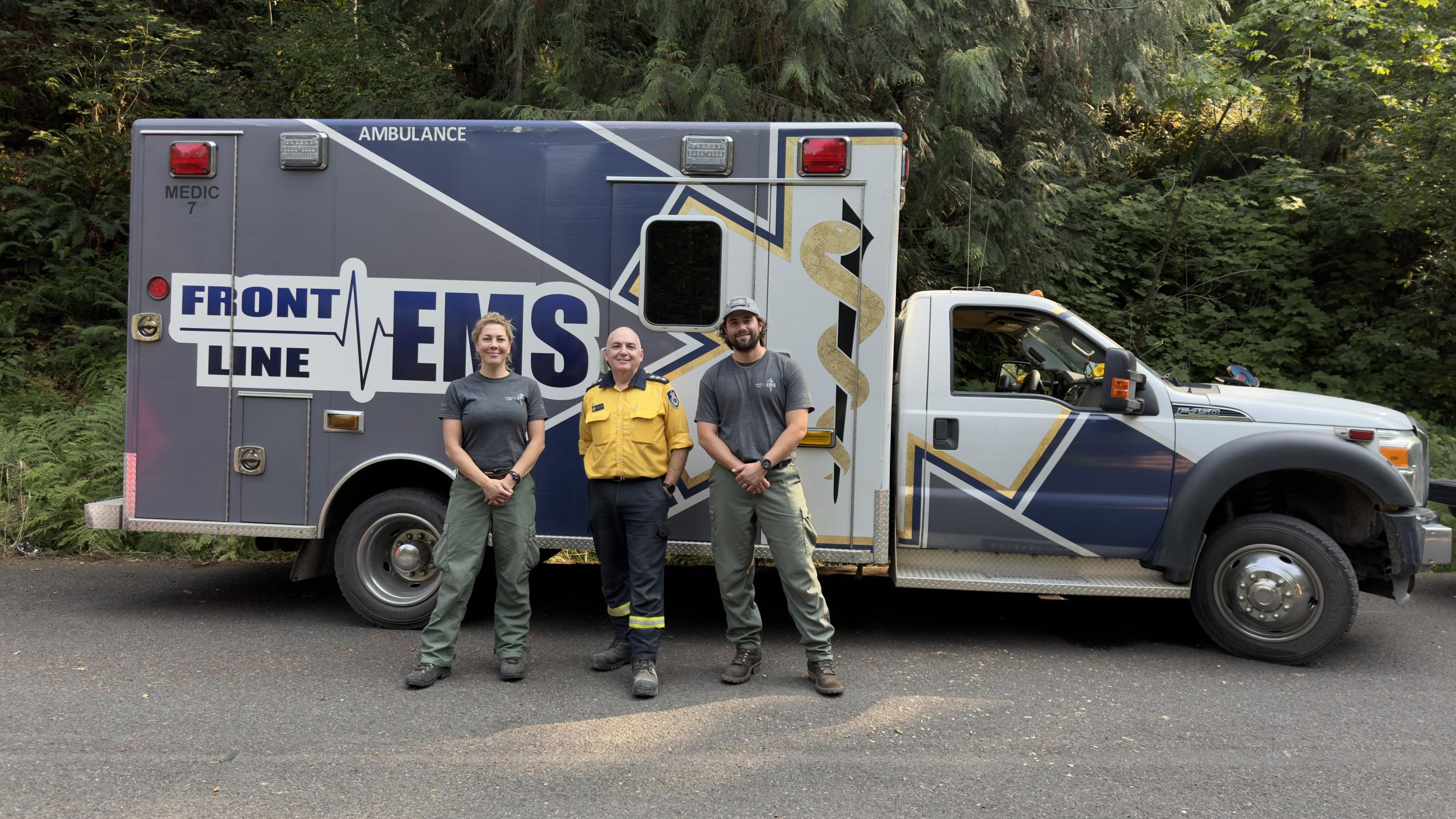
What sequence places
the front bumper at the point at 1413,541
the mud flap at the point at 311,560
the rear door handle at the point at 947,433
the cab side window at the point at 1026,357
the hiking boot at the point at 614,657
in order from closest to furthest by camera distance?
1. the hiking boot at the point at 614,657
2. the front bumper at the point at 1413,541
3. the rear door handle at the point at 947,433
4. the cab side window at the point at 1026,357
5. the mud flap at the point at 311,560

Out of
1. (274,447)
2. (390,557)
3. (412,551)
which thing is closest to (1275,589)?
(412,551)

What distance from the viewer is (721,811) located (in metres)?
3.77

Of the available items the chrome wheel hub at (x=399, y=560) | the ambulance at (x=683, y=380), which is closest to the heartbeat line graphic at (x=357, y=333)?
the ambulance at (x=683, y=380)

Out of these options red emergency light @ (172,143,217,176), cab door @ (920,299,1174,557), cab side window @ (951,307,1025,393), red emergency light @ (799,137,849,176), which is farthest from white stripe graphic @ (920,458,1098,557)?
red emergency light @ (172,143,217,176)

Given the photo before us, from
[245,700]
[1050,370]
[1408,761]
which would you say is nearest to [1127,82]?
[1050,370]

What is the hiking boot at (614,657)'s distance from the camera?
5.36 meters

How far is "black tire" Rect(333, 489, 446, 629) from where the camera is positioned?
19.5 feet

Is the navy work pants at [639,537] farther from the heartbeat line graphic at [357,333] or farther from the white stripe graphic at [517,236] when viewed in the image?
the heartbeat line graphic at [357,333]

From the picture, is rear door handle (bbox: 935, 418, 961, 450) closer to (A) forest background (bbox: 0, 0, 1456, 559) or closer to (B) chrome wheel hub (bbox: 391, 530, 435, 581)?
(A) forest background (bbox: 0, 0, 1456, 559)

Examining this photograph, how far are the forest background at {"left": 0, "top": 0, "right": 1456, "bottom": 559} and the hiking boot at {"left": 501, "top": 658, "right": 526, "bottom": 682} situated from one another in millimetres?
3934

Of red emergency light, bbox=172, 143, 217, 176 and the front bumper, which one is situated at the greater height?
red emergency light, bbox=172, 143, 217, 176

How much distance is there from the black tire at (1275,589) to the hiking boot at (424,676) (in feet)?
13.7

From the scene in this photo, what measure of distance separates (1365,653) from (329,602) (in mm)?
6392

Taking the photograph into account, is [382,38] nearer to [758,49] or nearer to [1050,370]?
[758,49]
